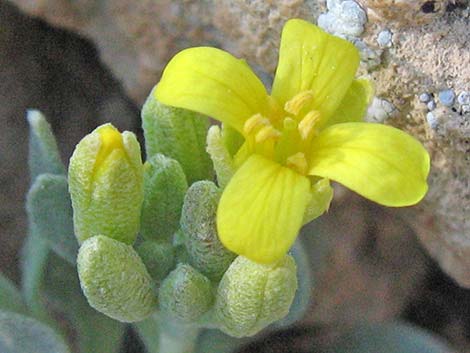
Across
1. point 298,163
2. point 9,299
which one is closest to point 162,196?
point 298,163

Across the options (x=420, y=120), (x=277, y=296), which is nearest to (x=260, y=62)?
(x=420, y=120)

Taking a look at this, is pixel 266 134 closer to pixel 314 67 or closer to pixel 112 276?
pixel 314 67

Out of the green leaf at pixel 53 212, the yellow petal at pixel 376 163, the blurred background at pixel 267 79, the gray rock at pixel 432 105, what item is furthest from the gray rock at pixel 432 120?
the green leaf at pixel 53 212

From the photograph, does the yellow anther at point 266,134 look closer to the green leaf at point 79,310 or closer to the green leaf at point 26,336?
the green leaf at point 26,336

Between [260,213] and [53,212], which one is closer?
[260,213]

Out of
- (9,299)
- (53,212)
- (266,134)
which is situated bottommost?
(9,299)

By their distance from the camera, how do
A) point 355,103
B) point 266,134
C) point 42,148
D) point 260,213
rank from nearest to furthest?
1. point 260,213
2. point 266,134
3. point 355,103
4. point 42,148

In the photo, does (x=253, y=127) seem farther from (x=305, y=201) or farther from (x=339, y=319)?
(x=339, y=319)

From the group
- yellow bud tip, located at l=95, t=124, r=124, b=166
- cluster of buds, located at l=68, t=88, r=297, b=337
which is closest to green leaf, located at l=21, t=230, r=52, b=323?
cluster of buds, located at l=68, t=88, r=297, b=337
